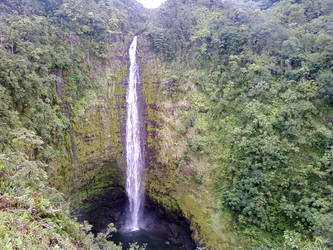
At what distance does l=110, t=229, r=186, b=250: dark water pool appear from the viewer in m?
12.8

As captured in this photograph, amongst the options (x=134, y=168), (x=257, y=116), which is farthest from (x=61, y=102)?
(x=257, y=116)

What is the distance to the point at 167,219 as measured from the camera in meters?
14.0

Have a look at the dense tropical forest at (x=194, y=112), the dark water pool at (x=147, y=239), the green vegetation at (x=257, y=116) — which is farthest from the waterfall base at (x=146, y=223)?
the green vegetation at (x=257, y=116)

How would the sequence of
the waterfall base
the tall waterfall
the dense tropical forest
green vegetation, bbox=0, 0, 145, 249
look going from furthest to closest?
the tall waterfall
the waterfall base
the dense tropical forest
green vegetation, bbox=0, 0, 145, 249

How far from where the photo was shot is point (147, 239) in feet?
43.9

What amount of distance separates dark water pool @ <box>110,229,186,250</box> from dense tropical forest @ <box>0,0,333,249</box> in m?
1.36

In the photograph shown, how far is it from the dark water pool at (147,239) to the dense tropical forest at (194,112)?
1.36 meters

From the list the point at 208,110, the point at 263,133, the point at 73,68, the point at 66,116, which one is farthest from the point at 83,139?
the point at 263,133

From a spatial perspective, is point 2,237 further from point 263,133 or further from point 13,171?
point 263,133

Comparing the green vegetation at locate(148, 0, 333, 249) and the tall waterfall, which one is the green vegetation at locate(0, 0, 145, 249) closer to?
the tall waterfall

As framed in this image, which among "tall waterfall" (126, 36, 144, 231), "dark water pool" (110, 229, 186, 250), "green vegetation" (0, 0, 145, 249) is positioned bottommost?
"dark water pool" (110, 229, 186, 250)

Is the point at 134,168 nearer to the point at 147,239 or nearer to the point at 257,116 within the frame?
the point at 147,239

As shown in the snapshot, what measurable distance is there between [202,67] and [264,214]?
11676mm

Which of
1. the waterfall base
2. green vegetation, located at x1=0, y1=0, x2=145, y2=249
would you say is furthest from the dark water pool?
green vegetation, located at x1=0, y1=0, x2=145, y2=249
